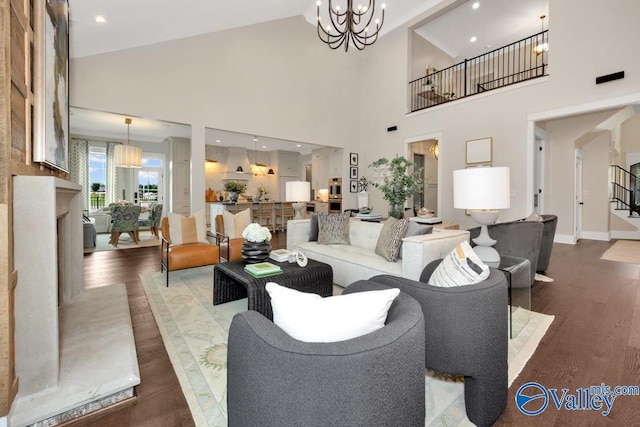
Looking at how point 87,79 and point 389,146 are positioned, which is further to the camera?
point 389,146

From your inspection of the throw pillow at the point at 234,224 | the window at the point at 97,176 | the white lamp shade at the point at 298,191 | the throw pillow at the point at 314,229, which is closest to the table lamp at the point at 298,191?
the white lamp shade at the point at 298,191

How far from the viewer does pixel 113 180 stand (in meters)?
8.81

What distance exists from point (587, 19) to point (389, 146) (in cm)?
403

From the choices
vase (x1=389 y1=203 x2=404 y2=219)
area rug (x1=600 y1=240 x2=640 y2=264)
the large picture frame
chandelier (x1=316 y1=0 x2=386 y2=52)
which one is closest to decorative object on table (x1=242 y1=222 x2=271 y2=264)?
the large picture frame

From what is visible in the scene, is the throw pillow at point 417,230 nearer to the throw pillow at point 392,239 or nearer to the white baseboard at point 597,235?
the throw pillow at point 392,239

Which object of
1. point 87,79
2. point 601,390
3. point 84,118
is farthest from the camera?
point 84,118

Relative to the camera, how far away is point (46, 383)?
1.50 metres

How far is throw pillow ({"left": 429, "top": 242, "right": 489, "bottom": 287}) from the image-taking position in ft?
4.75

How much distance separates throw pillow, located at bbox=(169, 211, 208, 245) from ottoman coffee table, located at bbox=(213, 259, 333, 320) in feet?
4.74

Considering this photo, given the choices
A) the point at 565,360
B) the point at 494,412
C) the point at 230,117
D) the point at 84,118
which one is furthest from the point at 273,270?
the point at 84,118

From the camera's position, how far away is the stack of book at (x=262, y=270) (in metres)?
2.30

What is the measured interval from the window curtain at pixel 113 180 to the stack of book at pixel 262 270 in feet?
28.1

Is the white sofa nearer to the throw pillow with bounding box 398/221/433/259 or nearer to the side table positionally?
the throw pillow with bounding box 398/221/433/259

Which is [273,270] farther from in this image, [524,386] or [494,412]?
[524,386]
